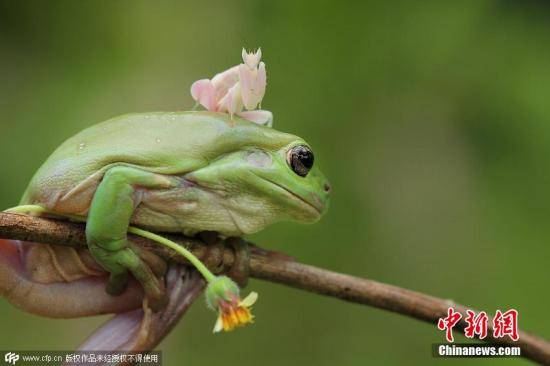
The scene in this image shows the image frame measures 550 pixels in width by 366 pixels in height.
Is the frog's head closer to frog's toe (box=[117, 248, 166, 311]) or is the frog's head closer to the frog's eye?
the frog's eye

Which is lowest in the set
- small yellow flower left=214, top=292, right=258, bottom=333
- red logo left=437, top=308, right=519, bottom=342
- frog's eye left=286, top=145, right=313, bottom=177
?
small yellow flower left=214, top=292, right=258, bottom=333

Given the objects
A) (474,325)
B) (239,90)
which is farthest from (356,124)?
(239,90)

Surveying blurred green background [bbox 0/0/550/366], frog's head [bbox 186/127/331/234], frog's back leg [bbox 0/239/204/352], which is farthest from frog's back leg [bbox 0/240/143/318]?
blurred green background [bbox 0/0/550/366]

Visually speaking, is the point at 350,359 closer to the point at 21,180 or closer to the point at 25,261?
the point at 21,180

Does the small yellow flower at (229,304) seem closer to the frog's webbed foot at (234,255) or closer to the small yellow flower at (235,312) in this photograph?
the small yellow flower at (235,312)

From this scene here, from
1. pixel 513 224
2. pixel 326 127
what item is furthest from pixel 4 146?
pixel 513 224

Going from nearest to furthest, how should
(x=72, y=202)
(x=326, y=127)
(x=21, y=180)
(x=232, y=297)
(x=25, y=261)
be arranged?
(x=232, y=297)
(x=72, y=202)
(x=25, y=261)
(x=21, y=180)
(x=326, y=127)
